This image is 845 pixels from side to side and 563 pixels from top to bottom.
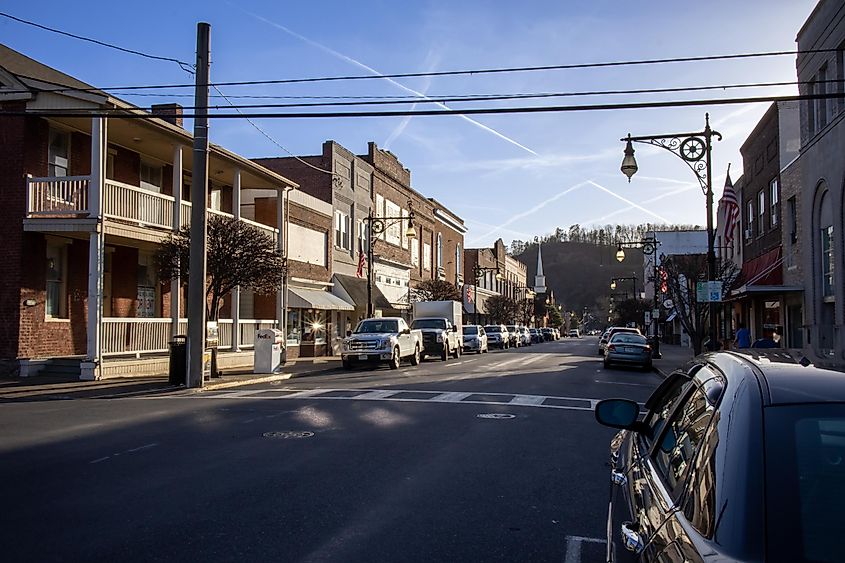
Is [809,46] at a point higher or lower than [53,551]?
higher

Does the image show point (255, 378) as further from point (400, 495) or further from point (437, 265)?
point (437, 265)

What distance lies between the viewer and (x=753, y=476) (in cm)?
226

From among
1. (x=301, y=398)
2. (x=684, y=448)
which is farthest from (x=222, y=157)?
(x=684, y=448)

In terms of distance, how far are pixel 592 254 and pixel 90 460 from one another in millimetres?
139579

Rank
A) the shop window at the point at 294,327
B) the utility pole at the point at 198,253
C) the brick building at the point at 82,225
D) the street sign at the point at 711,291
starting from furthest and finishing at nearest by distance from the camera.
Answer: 1. the shop window at the point at 294,327
2. the brick building at the point at 82,225
3. the street sign at the point at 711,291
4. the utility pole at the point at 198,253

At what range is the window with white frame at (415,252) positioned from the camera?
2178 inches

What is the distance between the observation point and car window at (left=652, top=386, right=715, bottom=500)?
2.83 meters

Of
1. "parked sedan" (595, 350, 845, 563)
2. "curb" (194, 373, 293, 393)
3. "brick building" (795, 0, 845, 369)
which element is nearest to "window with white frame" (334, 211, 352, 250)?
"curb" (194, 373, 293, 393)

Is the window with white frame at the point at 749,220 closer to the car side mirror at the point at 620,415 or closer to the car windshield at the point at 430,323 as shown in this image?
the car windshield at the point at 430,323

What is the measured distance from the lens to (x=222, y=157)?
25062 millimetres

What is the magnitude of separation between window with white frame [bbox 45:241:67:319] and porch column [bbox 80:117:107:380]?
2022 mm

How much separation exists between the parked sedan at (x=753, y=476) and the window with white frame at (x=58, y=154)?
21283 mm

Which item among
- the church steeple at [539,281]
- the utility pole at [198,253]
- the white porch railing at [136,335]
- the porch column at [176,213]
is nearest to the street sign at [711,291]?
the utility pole at [198,253]

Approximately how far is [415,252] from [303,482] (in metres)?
49.0
